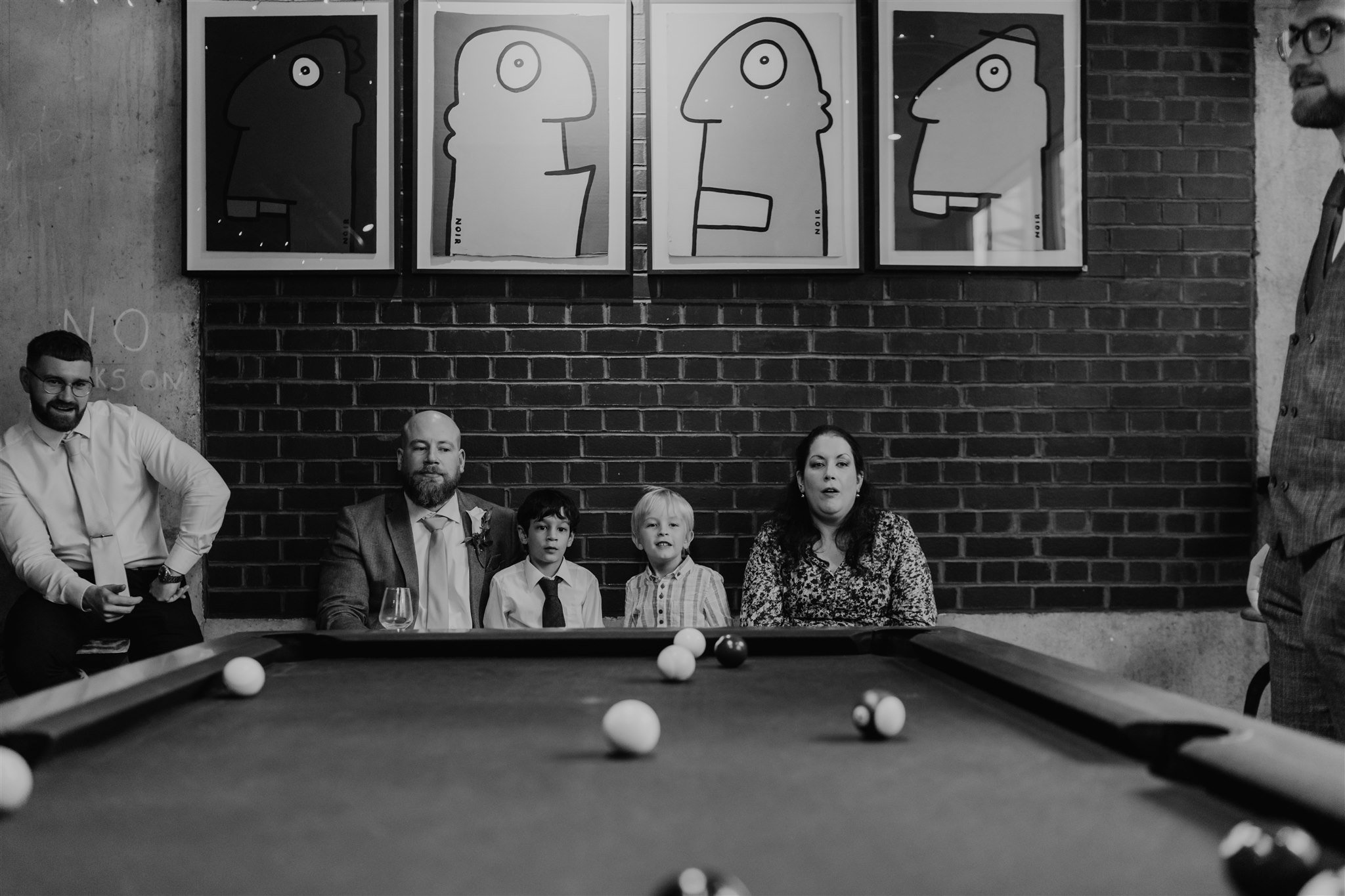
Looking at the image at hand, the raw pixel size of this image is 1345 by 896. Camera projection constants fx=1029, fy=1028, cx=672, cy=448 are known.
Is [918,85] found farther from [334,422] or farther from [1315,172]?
[334,422]

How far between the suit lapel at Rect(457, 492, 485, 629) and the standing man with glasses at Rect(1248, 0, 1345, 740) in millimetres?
2176

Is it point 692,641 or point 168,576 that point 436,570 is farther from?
point 692,641

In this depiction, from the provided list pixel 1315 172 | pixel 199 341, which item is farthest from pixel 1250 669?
pixel 199 341

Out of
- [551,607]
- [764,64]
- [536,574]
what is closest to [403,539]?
[536,574]

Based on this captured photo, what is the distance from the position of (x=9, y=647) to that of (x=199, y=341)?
1.12 meters

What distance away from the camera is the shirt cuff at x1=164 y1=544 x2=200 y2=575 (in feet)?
10.6

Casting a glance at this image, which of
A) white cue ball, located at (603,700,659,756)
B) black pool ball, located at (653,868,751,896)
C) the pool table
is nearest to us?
black pool ball, located at (653,868,751,896)

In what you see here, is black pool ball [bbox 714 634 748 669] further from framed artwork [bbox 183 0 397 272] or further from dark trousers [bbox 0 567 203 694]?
framed artwork [bbox 183 0 397 272]

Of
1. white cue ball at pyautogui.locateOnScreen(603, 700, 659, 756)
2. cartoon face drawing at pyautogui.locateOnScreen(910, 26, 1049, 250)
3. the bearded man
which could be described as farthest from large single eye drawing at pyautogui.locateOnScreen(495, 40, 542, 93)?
white cue ball at pyautogui.locateOnScreen(603, 700, 659, 756)

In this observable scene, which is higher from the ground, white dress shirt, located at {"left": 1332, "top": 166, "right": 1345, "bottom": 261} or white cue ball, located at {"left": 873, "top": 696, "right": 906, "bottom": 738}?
white dress shirt, located at {"left": 1332, "top": 166, "right": 1345, "bottom": 261}

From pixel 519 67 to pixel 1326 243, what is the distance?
2502 mm

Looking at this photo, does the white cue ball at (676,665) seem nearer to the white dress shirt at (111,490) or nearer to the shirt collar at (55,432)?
the white dress shirt at (111,490)

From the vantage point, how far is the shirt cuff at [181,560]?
10.6 ft

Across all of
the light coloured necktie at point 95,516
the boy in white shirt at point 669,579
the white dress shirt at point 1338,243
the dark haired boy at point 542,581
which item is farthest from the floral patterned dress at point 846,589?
the light coloured necktie at point 95,516
